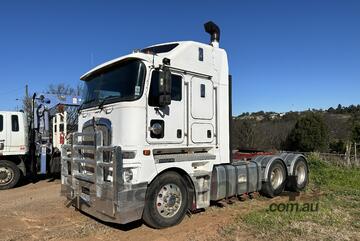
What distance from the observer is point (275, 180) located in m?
9.72

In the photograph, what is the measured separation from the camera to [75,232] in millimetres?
6375

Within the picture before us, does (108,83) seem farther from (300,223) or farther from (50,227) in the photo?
(300,223)

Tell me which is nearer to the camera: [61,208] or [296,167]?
[61,208]

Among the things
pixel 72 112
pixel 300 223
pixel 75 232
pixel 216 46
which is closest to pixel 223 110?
pixel 216 46

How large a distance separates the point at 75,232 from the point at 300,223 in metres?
4.06

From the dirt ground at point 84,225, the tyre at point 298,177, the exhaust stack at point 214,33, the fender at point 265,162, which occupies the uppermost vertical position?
the exhaust stack at point 214,33

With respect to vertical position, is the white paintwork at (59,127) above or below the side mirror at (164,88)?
below

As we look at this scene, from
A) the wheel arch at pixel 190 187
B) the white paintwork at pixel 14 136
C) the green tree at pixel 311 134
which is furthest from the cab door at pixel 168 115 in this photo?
the green tree at pixel 311 134

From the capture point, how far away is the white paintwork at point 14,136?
11531 mm

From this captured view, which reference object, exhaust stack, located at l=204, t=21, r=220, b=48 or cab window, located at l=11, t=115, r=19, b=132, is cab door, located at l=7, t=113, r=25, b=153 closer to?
cab window, located at l=11, t=115, r=19, b=132

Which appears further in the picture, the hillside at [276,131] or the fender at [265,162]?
the hillside at [276,131]

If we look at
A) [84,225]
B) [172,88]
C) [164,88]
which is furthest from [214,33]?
[84,225]

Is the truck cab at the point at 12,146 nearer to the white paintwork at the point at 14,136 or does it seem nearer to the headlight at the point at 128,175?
the white paintwork at the point at 14,136

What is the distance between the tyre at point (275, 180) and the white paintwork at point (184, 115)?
185cm
